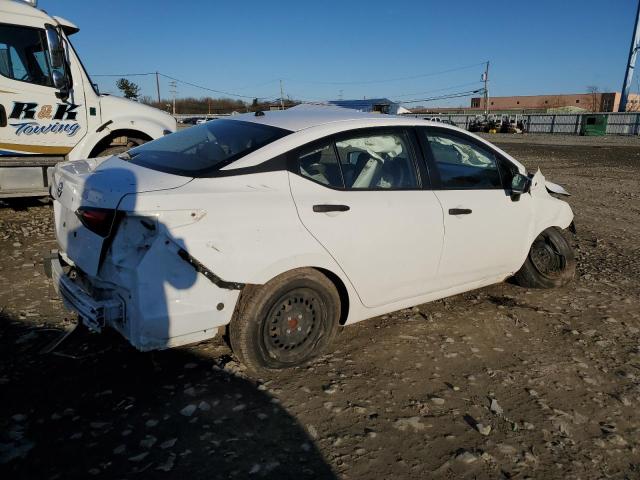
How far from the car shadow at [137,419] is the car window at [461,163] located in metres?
2.17

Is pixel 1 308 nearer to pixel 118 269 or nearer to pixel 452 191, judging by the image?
pixel 118 269

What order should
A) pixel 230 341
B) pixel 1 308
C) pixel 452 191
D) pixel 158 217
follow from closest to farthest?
pixel 158 217
pixel 230 341
pixel 452 191
pixel 1 308

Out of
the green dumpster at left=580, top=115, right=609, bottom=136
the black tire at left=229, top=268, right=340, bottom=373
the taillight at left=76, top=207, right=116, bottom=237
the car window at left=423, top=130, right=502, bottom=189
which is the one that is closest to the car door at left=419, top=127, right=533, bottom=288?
the car window at left=423, top=130, right=502, bottom=189

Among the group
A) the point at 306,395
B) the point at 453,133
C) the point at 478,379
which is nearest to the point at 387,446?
the point at 306,395

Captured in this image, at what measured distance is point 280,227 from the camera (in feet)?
9.90

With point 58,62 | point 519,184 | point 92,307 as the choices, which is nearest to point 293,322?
point 92,307

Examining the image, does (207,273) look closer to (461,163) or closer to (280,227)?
(280,227)

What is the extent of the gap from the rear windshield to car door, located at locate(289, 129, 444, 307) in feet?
1.13

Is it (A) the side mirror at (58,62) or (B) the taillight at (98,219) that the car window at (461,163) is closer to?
(B) the taillight at (98,219)

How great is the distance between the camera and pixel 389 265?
356 centimetres

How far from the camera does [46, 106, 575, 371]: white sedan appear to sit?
2764 mm

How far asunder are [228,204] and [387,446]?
5.29ft

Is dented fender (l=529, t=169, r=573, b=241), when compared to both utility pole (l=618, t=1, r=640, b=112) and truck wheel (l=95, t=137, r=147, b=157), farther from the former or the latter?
utility pole (l=618, t=1, r=640, b=112)

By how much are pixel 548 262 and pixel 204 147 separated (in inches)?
141
